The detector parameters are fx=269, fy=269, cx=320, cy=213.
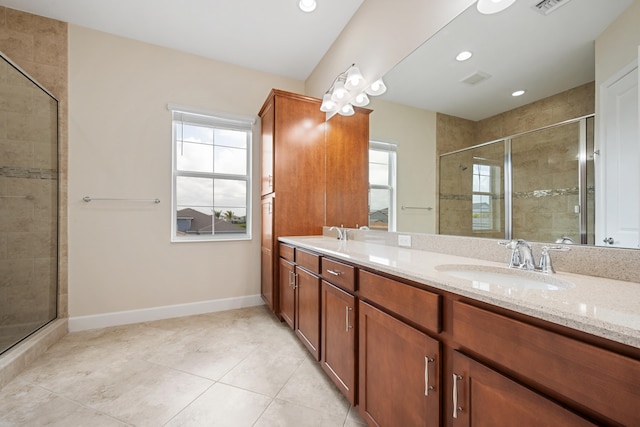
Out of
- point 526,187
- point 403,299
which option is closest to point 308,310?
point 403,299

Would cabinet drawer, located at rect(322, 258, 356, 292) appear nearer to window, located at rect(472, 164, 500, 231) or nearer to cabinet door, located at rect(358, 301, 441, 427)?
cabinet door, located at rect(358, 301, 441, 427)

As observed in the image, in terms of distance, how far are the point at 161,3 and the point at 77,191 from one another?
183 centimetres

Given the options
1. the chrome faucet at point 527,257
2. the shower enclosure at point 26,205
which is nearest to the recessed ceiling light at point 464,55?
the chrome faucet at point 527,257

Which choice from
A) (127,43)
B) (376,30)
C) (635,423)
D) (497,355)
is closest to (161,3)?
(127,43)

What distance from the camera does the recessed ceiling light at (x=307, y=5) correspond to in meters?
2.24

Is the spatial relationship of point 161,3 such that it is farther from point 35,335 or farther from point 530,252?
point 530,252

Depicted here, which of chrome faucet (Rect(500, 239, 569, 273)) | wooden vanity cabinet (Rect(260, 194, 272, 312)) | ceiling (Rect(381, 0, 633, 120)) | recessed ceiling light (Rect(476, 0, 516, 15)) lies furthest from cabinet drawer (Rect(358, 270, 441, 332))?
wooden vanity cabinet (Rect(260, 194, 272, 312))

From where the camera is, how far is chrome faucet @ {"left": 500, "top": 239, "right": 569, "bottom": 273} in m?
1.03

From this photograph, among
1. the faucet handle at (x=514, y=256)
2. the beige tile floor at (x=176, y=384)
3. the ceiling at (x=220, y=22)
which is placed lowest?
the beige tile floor at (x=176, y=384)

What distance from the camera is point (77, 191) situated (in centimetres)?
249

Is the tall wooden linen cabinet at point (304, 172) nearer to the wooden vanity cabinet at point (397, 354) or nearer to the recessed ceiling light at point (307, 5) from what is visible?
the recessed ceiling light at point (307, 5)

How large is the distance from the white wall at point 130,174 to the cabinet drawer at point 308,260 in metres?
1.32

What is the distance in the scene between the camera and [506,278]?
111 centimetres

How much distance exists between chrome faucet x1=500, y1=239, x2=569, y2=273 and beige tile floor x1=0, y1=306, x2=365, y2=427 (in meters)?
1.10
